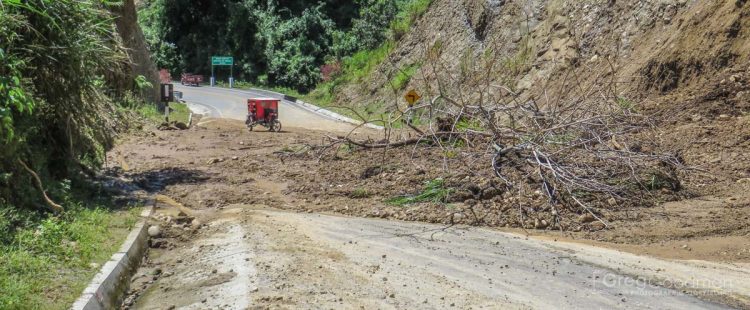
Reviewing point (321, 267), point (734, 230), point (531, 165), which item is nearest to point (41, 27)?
point (321, 267)

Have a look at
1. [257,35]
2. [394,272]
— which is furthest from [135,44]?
[257,35]

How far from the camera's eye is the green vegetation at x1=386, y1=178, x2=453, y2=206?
11453 millimetres

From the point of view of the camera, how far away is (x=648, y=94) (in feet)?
55.4

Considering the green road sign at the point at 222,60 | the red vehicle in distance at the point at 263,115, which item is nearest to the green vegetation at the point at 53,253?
the red vehicle in distance at the point at 263,115

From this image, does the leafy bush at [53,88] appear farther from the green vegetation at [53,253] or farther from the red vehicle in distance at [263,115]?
the red vehicle in distance at [263,115]

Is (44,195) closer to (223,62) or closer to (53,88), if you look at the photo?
(53,88)

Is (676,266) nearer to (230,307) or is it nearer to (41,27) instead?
(230,307)

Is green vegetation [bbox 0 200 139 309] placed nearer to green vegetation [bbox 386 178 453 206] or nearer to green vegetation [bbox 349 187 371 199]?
green vegetation [bbox 349 187 371 199]

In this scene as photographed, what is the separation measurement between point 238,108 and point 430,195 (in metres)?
32.1

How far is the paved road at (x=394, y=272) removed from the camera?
22.1 feet

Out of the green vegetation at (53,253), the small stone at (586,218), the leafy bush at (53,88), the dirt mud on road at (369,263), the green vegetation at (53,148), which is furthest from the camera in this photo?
the small stone at (586,218)

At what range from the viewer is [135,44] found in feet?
108

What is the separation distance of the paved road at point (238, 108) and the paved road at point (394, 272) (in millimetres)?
20167

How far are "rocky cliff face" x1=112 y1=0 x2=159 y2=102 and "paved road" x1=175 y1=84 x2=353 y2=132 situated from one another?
4.05 metres
